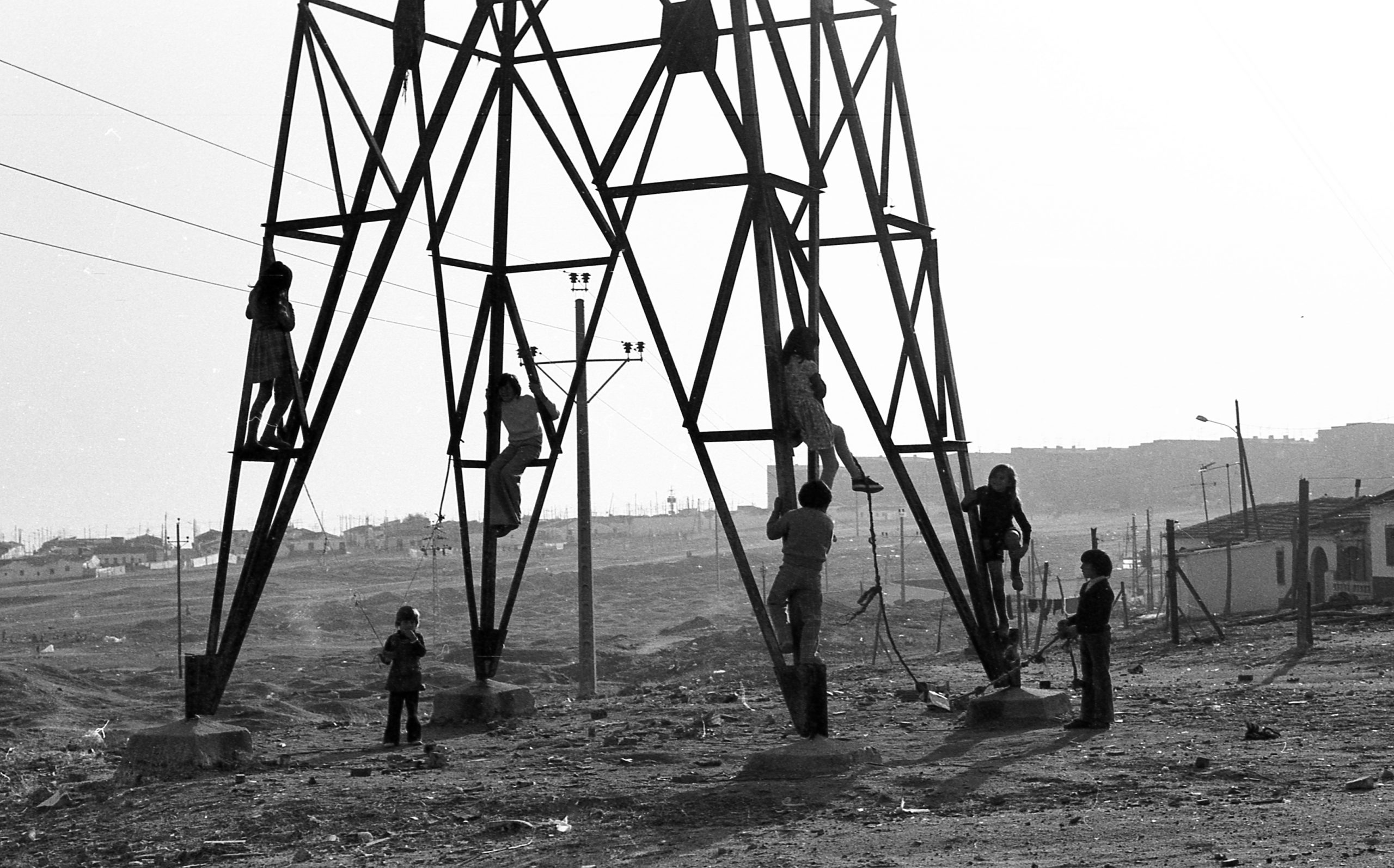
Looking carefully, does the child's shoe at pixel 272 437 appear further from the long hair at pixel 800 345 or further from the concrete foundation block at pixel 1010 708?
the concrete foundation block at pixel 1010 708

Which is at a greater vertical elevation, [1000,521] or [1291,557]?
[1000,521]

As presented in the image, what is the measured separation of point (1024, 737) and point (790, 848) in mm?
4804

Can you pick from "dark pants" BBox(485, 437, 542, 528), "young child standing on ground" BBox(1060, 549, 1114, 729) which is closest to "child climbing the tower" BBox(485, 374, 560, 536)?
"dark pants" BBox(485, 437, 542, 528)

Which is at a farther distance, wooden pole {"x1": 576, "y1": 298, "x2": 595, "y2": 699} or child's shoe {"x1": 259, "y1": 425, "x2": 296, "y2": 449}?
wooden pole {"x1": 576, "y1": 298, "x2": 595, "y2": 699}

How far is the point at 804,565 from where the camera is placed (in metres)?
10.9

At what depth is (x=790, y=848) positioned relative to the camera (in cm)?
804

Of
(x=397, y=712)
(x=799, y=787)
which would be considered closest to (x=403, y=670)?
(x=397, y=712)

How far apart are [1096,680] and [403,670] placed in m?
5.66

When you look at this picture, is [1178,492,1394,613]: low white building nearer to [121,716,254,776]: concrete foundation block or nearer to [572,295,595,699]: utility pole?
[572,295,595,699]: utility pole

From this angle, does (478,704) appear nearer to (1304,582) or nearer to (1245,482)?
(1304,582)

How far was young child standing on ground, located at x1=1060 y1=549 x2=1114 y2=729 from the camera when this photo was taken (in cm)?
1260

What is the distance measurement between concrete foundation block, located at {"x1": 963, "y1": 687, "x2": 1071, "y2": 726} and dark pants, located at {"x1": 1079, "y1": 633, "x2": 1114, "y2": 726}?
2.29 feet

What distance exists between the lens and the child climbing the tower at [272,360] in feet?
42.4

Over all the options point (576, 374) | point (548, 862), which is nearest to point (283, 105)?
point (576, 374)
